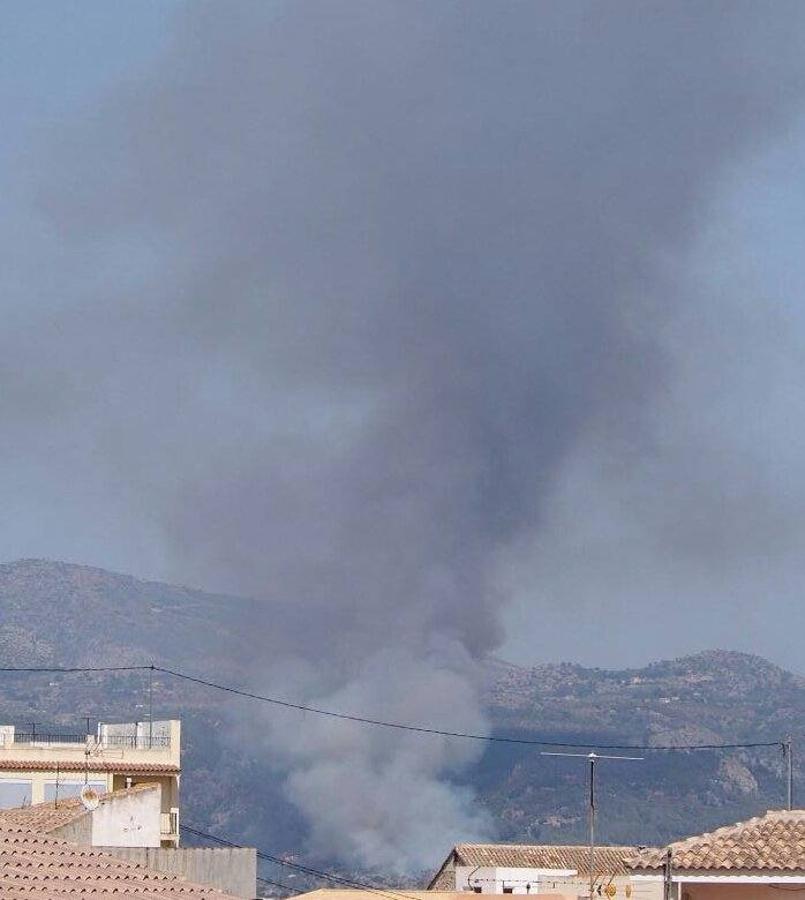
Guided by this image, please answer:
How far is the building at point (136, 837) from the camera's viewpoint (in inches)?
1554

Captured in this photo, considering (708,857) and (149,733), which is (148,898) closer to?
(708,857)

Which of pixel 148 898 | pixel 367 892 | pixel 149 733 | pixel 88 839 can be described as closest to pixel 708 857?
pixel 148 898

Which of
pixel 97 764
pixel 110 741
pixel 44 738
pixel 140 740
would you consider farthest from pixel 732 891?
pixel 44 738

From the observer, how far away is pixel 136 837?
5081cm

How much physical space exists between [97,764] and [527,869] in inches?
621

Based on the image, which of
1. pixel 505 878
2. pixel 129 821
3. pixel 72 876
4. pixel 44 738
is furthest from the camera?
pixel 44 738

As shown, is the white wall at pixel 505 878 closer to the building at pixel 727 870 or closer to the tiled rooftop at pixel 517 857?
the tiled rooftop at pixel 517 857

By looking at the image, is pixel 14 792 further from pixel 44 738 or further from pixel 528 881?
pixel 528 881

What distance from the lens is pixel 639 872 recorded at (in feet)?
105

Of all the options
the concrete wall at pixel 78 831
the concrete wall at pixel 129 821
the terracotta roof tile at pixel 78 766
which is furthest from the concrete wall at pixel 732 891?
the terracotta roof tile at pixel 78 766

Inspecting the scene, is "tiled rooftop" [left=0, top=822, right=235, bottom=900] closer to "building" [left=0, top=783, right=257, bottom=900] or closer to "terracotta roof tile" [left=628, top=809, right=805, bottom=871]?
"building" [left=0, top=783, right=257, bottom=900]

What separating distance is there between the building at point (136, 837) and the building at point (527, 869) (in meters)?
12.0

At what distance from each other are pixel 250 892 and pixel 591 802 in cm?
1015

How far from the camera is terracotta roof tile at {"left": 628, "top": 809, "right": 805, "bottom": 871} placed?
32281 mm
